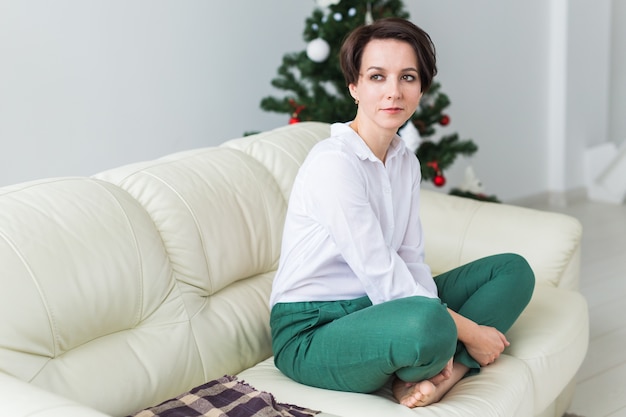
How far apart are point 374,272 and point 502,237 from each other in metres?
0.77

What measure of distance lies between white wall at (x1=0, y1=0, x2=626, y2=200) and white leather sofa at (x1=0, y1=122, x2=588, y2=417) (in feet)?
2.80

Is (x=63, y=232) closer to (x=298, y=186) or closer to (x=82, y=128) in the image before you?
(x=298, y=186)

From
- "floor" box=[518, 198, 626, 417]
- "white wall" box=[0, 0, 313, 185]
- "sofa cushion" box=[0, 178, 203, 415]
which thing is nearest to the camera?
"sofa cushion" box=[0, 178, 203, 415]

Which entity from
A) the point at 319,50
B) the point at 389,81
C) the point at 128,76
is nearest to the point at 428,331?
the point at 389,81

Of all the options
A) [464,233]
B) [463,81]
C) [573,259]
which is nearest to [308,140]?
[464,233]

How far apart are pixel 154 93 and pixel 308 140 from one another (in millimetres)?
931

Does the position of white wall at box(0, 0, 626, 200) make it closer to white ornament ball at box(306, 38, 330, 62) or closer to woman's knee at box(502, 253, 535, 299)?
white ornament ball at box(306, 38, 330, 62)

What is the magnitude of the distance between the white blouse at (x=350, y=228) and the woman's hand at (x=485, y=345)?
134 millimetres

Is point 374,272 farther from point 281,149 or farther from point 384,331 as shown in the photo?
point 281,149

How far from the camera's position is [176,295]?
1844 millimetres

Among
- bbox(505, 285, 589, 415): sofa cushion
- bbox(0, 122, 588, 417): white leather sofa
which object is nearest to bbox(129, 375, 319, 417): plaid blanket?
bbox(0, 122, 588, 417): white leather sofa

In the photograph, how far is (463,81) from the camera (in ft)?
14.2

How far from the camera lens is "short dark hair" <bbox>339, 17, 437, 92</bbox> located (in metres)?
1.83

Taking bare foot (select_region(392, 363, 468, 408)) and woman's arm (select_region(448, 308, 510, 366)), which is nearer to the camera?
bare foot (select_region(392, 363, 468, 408))
